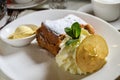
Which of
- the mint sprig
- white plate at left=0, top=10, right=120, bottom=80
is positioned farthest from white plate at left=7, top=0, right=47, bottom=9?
the mint sprig

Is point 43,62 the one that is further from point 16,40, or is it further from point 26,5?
point 26,5

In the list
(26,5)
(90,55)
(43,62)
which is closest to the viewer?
(90,55)

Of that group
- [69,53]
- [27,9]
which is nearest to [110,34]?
[69,53]

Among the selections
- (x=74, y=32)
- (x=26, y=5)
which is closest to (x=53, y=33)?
(x=74, y=32)

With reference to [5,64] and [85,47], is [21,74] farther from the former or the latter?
[85,47]

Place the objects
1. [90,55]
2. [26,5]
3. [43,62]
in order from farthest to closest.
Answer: [26,5]
[43,62]
[90,55]

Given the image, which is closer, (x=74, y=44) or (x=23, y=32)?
(x=74, y=44)

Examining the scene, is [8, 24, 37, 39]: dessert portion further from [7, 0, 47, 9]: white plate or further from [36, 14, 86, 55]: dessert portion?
[7, 0, 47, 9]: white plate
